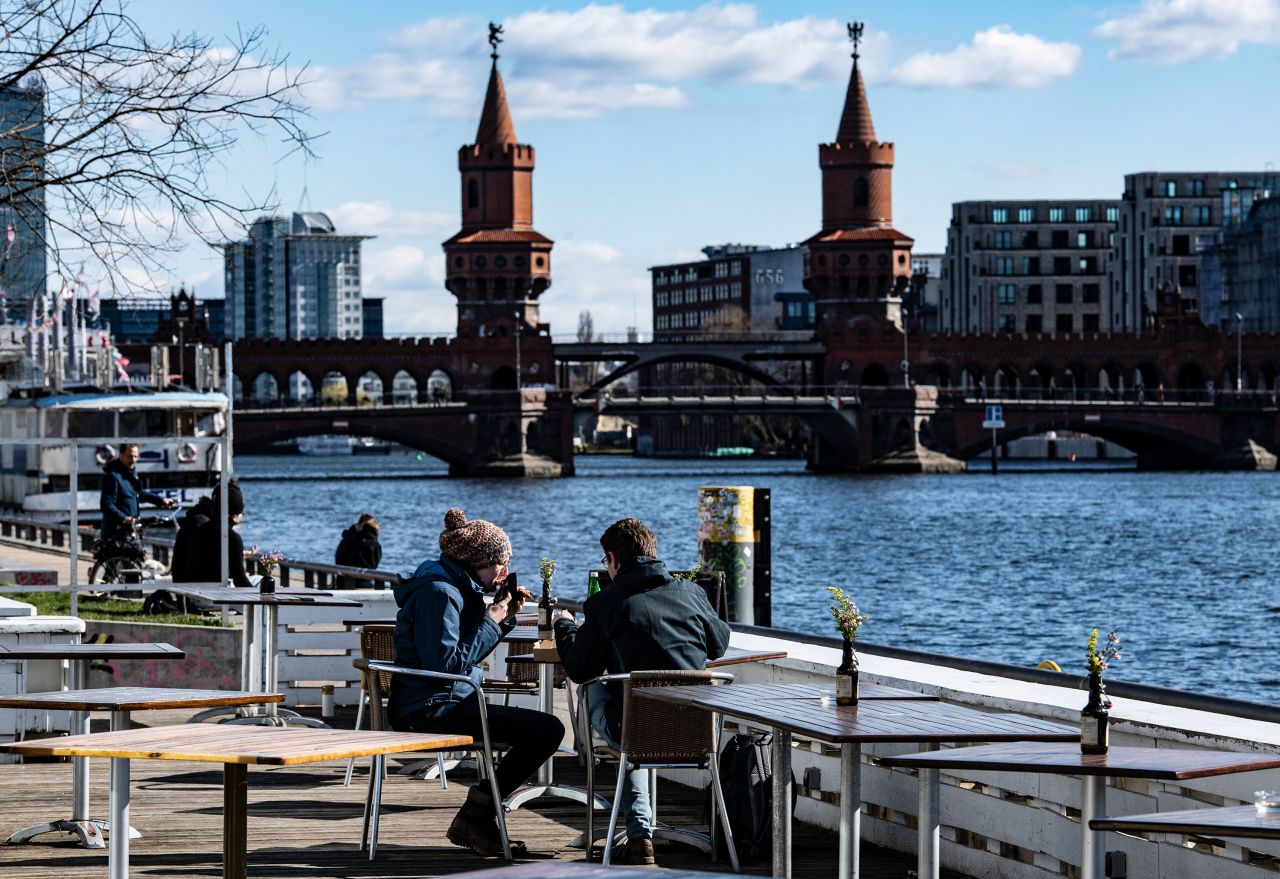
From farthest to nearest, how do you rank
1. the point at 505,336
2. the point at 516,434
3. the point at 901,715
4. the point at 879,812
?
1. the point at 505,336
2. the point at 516,434
3. the point at 879,812
4. the point at 901,715

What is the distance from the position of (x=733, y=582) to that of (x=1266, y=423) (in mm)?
87174

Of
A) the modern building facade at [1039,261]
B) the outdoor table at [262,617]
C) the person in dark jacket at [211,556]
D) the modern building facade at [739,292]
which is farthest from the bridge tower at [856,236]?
the outdoor table at [262,617]

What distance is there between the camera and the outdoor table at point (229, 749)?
17.4 ft

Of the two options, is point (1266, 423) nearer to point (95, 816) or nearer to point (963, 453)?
point (963, 453)

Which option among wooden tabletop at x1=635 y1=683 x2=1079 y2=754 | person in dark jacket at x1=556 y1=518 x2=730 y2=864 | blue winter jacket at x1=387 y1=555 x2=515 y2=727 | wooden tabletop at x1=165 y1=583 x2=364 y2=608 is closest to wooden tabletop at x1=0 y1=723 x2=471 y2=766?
wooden tabletop at x1=635 y1=683 x2=1079 y2=754

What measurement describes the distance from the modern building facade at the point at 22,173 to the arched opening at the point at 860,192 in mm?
97415

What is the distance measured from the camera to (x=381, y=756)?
7.26 meters

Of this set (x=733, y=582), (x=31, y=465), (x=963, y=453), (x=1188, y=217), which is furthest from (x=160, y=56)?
(x=1188, y=217)

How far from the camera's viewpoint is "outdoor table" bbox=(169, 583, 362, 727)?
1020 cm

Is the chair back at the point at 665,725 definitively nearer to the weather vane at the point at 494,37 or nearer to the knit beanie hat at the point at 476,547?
the knit beanie hat at the point at 476,547

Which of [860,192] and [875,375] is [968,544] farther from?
[860,192]

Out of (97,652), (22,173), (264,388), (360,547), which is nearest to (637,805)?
(97,652)

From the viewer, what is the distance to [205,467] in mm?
40000

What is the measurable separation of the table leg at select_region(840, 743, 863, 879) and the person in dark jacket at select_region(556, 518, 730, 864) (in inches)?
52.6
